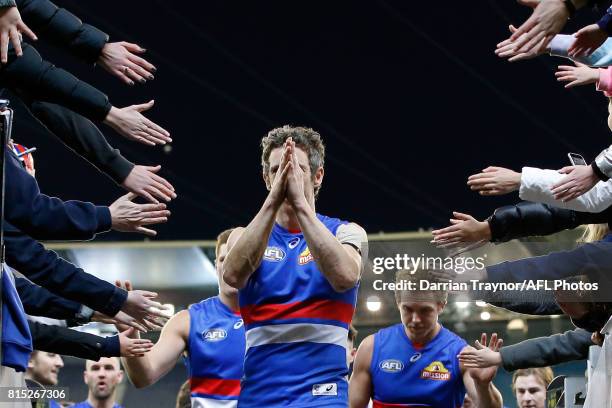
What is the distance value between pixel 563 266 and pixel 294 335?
4.37 ft

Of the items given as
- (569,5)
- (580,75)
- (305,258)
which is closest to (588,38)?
(569,5)

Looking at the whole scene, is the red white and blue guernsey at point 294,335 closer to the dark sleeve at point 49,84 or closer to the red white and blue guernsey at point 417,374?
the dark sleeve at point 49,84

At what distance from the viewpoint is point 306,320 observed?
3.28 m

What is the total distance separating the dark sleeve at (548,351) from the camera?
14.3ft

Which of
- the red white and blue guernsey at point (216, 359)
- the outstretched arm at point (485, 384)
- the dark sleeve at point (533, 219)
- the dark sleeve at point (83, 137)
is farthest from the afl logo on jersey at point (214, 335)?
→ the dark sleeve at point (533, 219)

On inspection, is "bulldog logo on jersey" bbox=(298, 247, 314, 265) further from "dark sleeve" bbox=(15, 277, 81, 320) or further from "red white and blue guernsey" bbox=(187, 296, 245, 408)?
"red white and blue guernsey" bbox=(187, 296, 245, 408)

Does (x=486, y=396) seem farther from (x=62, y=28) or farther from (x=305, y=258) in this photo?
(x=62, y=28)

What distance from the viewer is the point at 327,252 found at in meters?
3.20

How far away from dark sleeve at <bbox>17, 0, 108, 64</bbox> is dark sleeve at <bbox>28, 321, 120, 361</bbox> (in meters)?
1.30

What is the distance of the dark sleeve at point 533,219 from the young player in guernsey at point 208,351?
4.01ft

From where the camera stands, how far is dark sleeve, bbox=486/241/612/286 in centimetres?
397

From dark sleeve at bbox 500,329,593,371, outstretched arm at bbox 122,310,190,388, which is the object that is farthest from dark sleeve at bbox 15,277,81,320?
dark sleeve at bbox 500,329,593,371

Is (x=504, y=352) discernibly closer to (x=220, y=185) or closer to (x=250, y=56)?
(x=250, y=56)

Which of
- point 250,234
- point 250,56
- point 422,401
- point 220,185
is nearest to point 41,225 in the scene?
point 250,234
